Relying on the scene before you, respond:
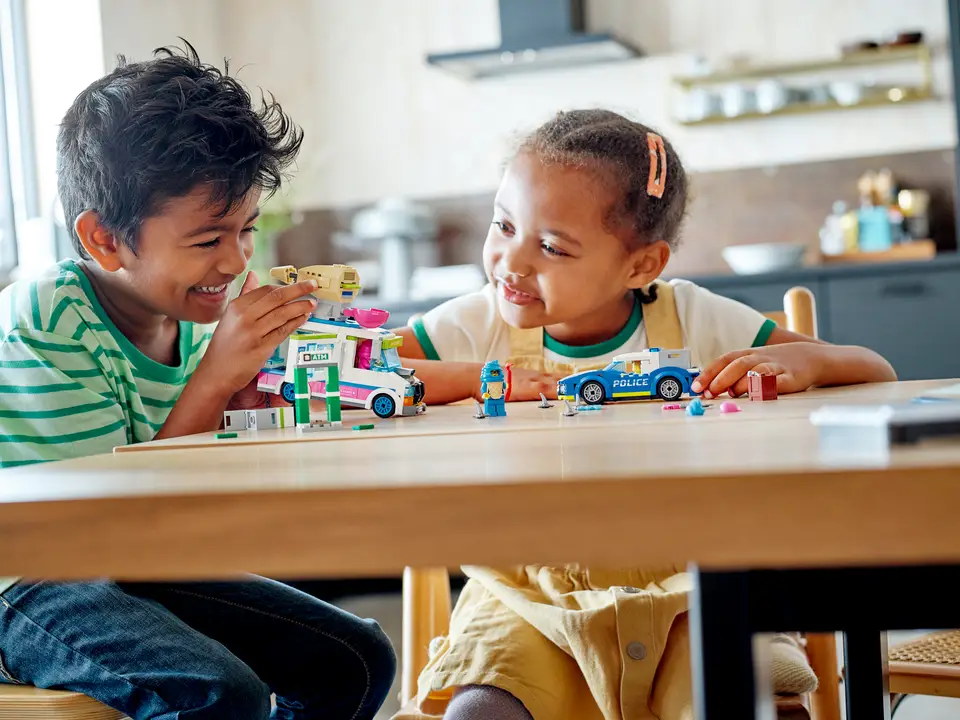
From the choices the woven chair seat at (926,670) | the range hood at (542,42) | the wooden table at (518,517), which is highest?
the range hood at (542,42)

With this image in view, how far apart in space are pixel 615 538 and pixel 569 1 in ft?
13.0

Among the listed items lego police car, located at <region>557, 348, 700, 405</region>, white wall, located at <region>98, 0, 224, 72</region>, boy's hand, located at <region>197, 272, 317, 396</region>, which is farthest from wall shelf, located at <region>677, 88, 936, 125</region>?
boy's hand, located at <region>197, 272, 317, 396</region>

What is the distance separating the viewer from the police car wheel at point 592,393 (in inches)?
46.6

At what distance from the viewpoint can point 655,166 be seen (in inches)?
63.8

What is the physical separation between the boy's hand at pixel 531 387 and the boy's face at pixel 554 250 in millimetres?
231

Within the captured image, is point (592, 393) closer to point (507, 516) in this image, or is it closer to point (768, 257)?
point (507, 516)

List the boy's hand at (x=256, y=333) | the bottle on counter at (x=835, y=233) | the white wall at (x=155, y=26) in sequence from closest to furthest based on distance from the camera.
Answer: the boy's hand at (x=256, y=333) → the white wall at (x=155, y=26) → the bottle on counter at (x=835, y=233)

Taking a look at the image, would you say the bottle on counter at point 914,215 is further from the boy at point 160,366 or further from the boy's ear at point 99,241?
the boy's ear at point 99,241

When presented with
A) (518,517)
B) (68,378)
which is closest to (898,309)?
(68,378)

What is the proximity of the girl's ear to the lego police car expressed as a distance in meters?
0.45

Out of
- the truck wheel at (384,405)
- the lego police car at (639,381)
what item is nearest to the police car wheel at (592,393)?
the lego police car at (639,381)

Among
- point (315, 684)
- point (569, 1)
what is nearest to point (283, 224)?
point (569, 1)

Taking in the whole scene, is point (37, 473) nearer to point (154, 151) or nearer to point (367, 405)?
point (367, 405)

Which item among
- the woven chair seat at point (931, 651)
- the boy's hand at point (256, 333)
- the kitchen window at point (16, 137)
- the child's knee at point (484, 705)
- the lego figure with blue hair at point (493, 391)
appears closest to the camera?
the child's knee at point (484, 705)
